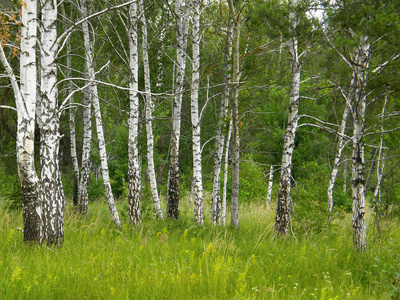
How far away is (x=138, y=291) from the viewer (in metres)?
3.69

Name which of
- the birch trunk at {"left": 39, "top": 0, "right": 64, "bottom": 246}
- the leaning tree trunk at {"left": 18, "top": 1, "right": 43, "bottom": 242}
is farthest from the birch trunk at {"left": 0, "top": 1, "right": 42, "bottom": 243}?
the birch trunk at {"left": 39, "top": 0, "right": 64, "bottom": 246}

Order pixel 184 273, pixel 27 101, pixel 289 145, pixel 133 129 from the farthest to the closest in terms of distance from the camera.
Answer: pixel 133 129
pixel 289 145
pixel 27 101
pixel 184 273

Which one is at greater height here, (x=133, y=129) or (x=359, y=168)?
(x=133, y=129)

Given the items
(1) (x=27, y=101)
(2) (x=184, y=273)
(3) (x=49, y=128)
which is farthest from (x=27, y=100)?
(2) (x=184, y=273)

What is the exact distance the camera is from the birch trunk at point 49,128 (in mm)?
5102

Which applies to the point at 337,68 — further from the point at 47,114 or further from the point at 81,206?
the point at 81,206

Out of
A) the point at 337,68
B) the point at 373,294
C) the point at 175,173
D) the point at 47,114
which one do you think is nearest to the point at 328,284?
the point at 373,294

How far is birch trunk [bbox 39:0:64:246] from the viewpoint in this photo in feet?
16.7

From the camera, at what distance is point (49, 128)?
5133mm

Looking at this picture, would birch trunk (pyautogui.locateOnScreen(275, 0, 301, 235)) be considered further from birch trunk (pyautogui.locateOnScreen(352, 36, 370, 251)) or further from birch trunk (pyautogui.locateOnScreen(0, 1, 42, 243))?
birch trunk (pyautogui.locateOnScreen(0, 1, 42, 243))

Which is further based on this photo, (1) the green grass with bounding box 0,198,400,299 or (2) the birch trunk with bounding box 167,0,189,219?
(2) the birch trunk with bounding box 167,0,189,219

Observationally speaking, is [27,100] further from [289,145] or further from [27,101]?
[289,145]

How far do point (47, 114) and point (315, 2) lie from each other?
488cm

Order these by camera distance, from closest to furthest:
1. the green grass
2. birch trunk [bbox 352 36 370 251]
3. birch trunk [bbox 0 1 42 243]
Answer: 1. the green grass
2. birch trunk [bbox 0 1 42 243]
3. birch trunk [bbox 352 36 370 251]
